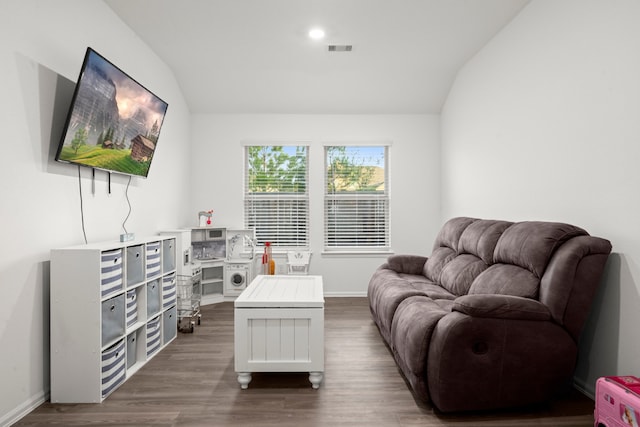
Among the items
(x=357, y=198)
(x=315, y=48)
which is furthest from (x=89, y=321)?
(x=357, y=198)

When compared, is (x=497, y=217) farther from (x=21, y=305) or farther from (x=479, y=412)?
(x=21, y=305)

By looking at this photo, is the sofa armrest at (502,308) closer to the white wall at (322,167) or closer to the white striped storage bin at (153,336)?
the white striped storage bin at (153,336)

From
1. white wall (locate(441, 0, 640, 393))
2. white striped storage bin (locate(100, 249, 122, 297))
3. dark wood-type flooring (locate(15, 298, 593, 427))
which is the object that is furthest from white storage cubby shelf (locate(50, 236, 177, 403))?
white wall (locate(441, 0, 640, 393))

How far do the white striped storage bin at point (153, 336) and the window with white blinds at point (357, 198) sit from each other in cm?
259

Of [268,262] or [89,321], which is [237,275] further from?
[89,321]

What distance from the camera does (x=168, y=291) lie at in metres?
3.24

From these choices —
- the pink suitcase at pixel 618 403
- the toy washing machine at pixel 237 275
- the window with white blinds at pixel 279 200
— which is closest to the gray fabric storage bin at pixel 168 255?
the toy washing machine at pixel 237 275

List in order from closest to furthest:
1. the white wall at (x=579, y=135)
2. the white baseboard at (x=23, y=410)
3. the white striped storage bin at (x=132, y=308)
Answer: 1. the white baseboard at (x=23, y=410)
2. the white wall at (x=579, y=135)
3. the white striped storage bin at (x=132, y=308)

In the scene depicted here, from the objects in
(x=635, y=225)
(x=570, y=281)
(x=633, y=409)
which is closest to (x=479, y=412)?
(x=633, y=409)

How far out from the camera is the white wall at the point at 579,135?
2.07 metres

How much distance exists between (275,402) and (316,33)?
122 inches

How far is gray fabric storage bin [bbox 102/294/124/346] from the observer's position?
7.48ft

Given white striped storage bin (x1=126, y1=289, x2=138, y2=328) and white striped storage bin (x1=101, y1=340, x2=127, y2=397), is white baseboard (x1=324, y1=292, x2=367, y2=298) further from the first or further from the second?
white striped storage bin (x1=101, y1=340, x2=127, y2=397)

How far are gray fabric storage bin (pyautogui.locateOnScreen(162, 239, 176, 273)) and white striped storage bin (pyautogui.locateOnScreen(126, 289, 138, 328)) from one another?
0.46 meters
